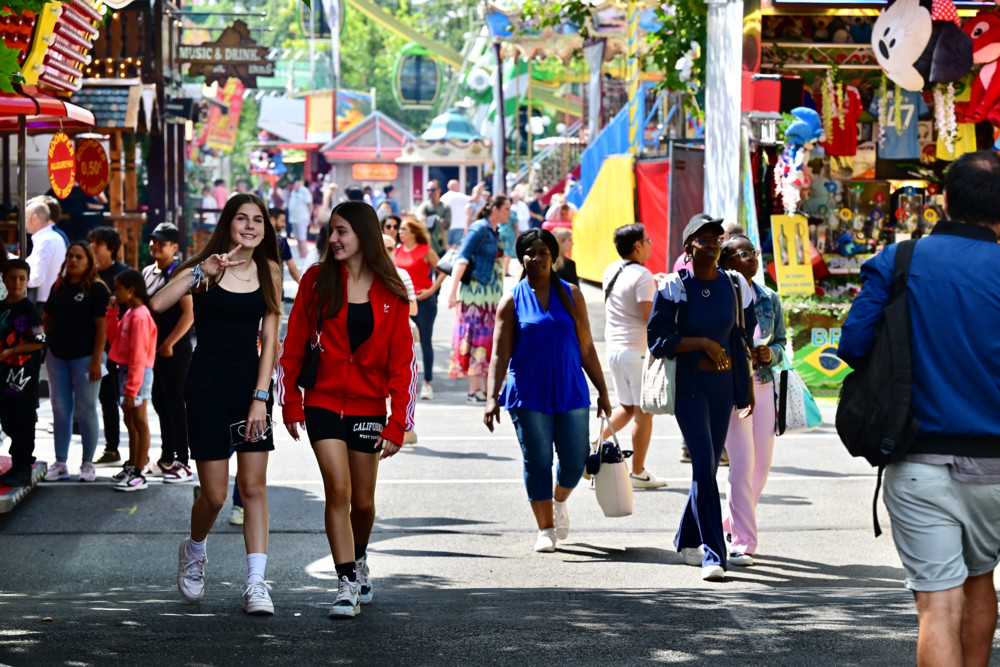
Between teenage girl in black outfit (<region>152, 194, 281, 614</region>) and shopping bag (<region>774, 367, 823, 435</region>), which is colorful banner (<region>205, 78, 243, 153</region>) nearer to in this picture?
shopping bag (<region>774, 367, 823, 435</region>)

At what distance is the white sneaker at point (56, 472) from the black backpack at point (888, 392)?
22.1 ft

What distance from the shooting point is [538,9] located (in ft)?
52.9

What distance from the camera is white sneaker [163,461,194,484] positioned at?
9.85 metres

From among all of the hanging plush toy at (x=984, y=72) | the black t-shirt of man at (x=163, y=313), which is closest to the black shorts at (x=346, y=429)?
the black t-shirt of man at (x=163, y=313)

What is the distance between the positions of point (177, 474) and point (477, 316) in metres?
3.84

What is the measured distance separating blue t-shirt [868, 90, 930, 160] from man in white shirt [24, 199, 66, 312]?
30.0ft

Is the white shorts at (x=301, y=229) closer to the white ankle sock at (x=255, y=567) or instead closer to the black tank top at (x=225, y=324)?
the black tank top at (x=225, y=324)

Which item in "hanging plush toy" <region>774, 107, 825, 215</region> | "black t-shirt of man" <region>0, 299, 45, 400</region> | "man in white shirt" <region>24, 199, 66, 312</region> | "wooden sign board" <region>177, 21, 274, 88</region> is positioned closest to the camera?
"black t-shirt of man" <region>0, 299, 45, 400</region>

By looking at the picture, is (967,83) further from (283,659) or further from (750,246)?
(283,659)

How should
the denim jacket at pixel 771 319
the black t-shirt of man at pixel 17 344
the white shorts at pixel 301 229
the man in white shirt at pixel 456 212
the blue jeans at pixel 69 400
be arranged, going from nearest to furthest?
1. the denim jacket at pixel 771 319
2. the black t-shirt of man at pixel 17 344
3. the blue jeans at pixel 69 400
4. the man in white shirt at pixel 456 212
5. the white shorts at pixel 301 229

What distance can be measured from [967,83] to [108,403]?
32.9 ft

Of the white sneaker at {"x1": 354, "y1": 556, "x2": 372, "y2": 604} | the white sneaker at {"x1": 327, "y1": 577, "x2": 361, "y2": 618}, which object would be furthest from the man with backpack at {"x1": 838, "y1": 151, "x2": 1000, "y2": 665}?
the white sneaker at {"x1": 354, "y1": 556, "x2": 372, "y2": 604}

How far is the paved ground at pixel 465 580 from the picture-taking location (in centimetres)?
547

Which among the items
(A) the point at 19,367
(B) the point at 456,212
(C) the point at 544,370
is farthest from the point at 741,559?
(B) the point at 456,212
